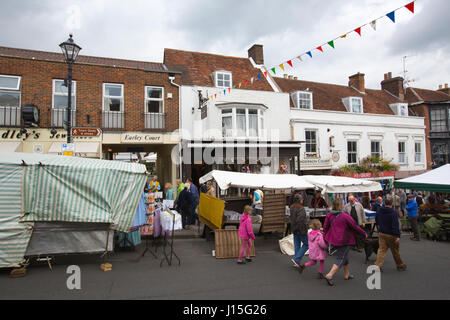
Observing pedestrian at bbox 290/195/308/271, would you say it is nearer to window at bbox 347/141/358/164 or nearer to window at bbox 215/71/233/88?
window at bbox 215/71/233/88

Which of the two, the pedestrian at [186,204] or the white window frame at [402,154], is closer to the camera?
the pedestrian at [186,204]

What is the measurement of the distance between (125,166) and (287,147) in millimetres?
11630

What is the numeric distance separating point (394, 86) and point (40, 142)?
2796 cm

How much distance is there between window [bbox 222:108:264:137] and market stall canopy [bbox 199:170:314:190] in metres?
6.82

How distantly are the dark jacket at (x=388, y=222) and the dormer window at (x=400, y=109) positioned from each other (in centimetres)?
2069

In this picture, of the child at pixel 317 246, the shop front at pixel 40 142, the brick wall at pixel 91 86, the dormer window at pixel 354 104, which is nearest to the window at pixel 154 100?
the brick wall at pixel 91 86

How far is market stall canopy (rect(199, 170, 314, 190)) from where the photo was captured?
9.10 meters

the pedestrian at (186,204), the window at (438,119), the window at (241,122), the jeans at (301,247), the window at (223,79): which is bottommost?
the jeans at (301,247)

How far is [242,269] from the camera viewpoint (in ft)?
21.6

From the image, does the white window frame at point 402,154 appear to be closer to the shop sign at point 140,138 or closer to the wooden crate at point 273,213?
the wooden crate at point 273,213

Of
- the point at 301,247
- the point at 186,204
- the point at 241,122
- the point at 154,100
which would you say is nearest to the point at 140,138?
the point at 154,100

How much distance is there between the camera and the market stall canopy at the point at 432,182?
34.3 feet

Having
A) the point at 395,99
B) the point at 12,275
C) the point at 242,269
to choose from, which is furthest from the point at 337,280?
the point at 395,99

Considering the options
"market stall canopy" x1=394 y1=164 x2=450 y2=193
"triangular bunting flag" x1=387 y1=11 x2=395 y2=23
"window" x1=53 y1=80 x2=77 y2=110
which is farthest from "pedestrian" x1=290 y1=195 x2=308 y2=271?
"window" x1=53 y1=80 x2=77 y2=110
